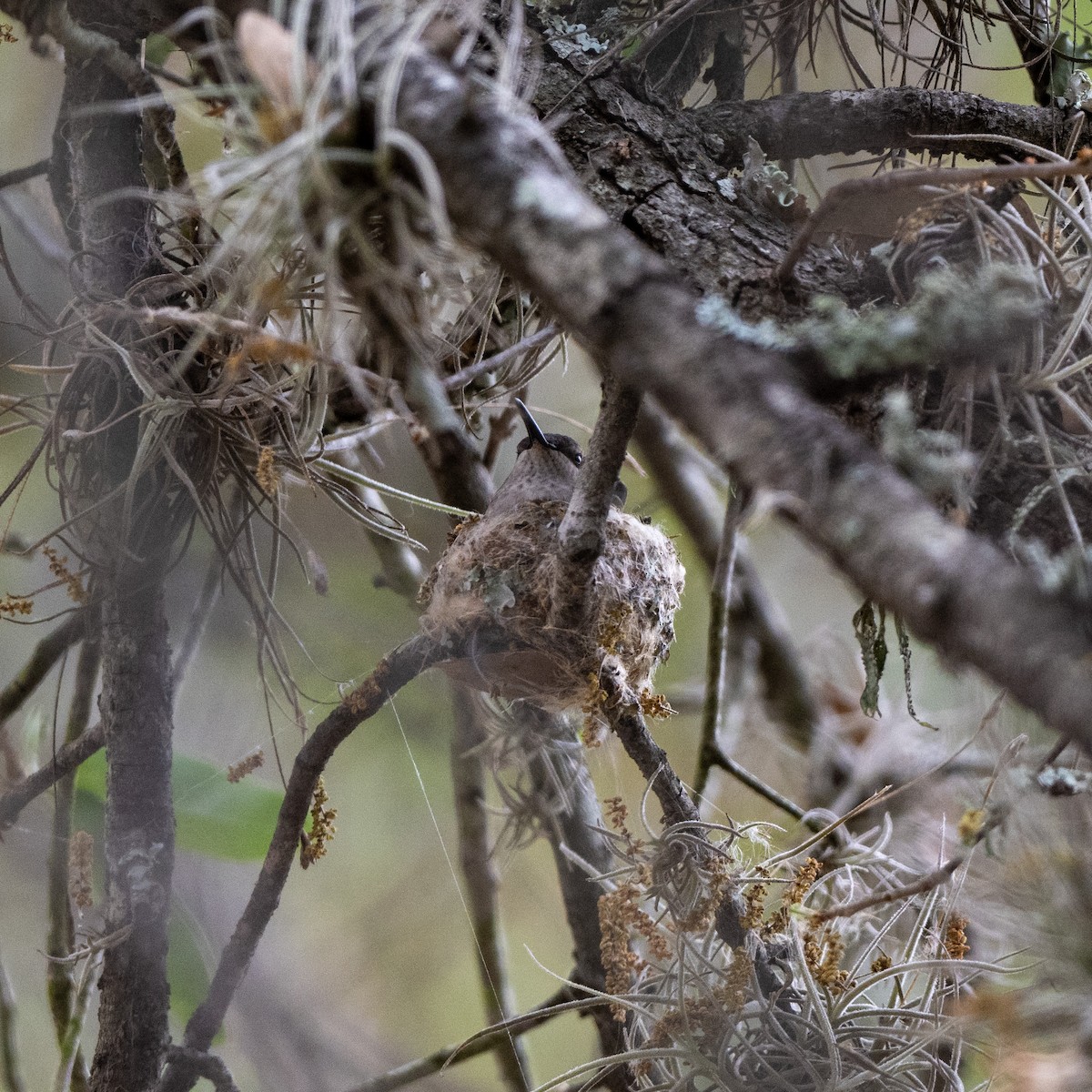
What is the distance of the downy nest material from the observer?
3.38 ft

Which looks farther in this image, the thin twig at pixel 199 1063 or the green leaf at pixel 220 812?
the green leaf at pixel 220 812

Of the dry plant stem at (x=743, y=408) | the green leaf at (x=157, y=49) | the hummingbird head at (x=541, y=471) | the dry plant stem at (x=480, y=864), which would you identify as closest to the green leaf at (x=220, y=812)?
the dry plant stem at (x=480, y=864)

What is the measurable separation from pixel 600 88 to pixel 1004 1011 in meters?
0.79

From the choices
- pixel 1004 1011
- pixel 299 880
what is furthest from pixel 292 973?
pixel 1004 1011

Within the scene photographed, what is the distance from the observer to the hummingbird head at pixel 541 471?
1.20m

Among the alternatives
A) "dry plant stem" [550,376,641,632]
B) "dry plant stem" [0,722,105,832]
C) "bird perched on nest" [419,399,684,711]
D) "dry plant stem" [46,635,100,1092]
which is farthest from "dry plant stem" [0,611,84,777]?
"dry plant stem" [550,376,641,632]

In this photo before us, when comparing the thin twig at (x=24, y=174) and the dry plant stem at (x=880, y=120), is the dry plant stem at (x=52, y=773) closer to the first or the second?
the thin twig at (x=24, y=174)

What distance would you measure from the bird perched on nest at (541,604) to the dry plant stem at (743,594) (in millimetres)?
981

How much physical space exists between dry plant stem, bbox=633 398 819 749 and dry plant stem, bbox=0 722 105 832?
1248 mm

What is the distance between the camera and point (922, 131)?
1.08 meters

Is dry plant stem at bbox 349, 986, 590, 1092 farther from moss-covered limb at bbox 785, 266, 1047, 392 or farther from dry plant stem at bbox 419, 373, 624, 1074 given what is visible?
moss-covered limb at bbox 785, 266, 1047, 392

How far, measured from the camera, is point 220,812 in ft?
4.78

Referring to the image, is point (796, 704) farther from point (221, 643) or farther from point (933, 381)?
Result: point (933, 381)

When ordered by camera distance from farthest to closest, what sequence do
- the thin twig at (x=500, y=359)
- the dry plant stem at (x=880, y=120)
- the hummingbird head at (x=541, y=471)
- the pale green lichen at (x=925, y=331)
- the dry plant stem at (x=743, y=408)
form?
the hummingbird head at (x=541, y=471)
the dry plant stem at (x=880, y=120)
the thin twig at (x=500, y=359)
the pale green lichen at (x=925, y=331)
the dry plant stem at (x=743, y=408)
